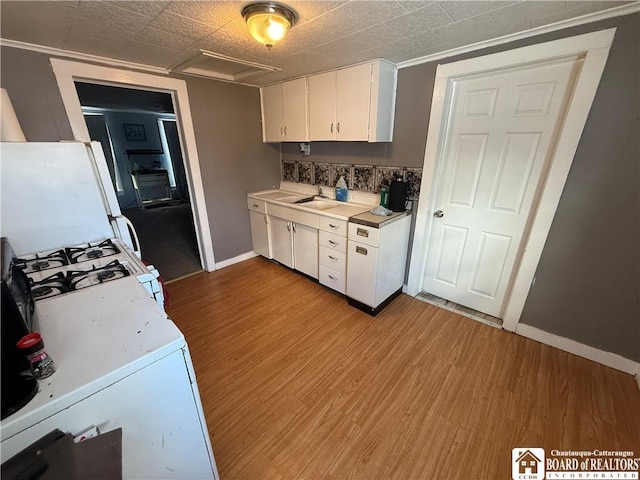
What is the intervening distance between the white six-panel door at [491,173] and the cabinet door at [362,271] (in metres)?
0.67

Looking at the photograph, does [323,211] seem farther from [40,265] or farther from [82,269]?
[40,265]

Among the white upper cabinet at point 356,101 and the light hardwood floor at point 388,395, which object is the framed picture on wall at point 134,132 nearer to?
the white upper cabinet at point 356,101

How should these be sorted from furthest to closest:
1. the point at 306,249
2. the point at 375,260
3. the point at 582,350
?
the point at 306,249, the point at 375,260, the point at 582,350

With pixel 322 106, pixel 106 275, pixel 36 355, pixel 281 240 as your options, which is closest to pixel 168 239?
pixel 281 240

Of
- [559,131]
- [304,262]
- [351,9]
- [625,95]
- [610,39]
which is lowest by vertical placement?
[304,262]

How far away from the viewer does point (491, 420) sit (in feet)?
4.72

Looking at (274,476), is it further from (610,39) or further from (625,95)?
(610,39)

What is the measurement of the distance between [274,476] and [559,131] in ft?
8.27

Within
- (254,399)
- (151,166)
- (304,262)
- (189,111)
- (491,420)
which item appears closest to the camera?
(491,420)

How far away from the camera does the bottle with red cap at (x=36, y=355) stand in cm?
62

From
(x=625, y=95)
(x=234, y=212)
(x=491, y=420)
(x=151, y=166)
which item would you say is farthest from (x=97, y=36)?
(x=151, y=166)

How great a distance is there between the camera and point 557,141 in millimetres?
1636

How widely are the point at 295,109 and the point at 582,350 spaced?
3.10m

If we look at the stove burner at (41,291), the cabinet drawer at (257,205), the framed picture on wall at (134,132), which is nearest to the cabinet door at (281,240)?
the cabinet drawer at (257,205)
